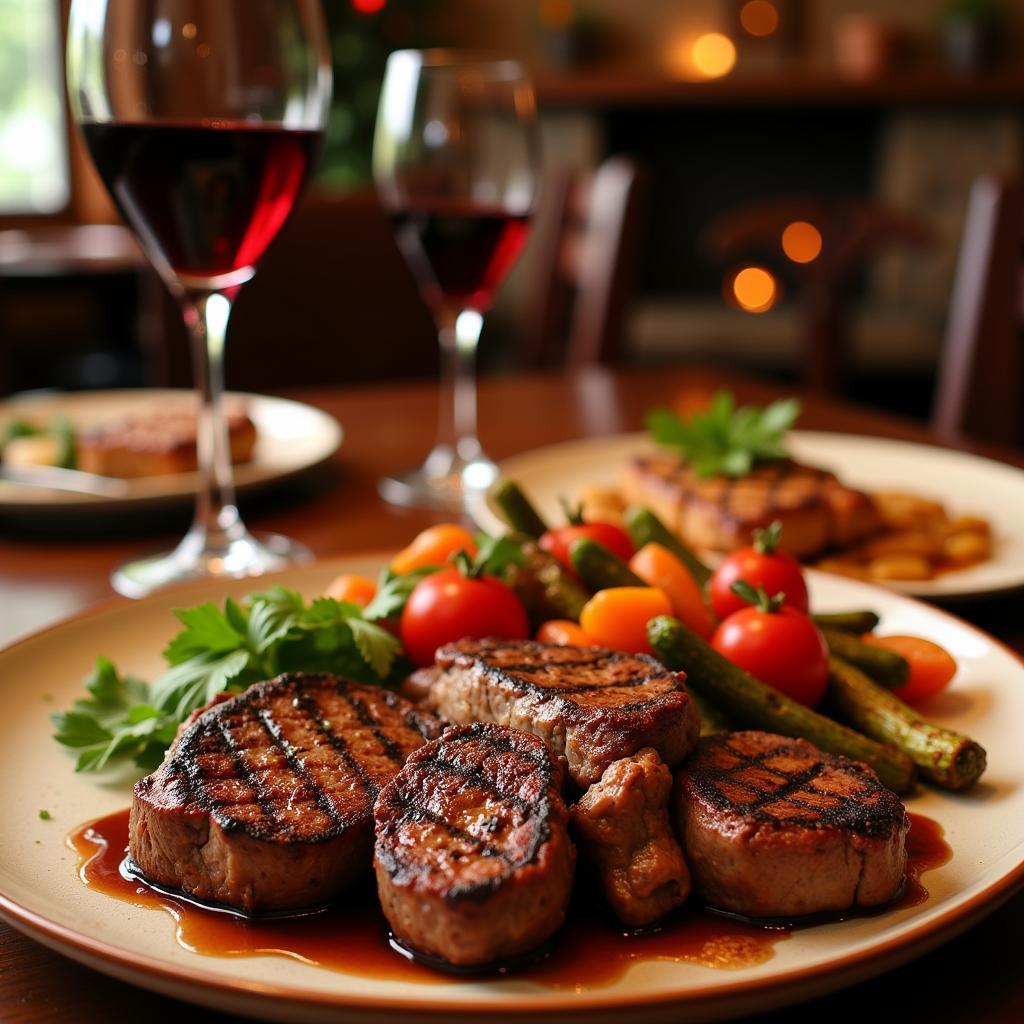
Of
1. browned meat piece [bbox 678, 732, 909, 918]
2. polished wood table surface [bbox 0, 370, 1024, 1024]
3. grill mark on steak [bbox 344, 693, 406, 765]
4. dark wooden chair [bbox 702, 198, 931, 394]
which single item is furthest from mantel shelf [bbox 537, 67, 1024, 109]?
browned meat piece [bbox 678, 732, 909, 918]

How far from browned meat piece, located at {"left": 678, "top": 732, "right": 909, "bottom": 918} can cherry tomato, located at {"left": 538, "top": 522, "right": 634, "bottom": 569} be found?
491 millimetres

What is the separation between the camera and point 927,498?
182 centimetres

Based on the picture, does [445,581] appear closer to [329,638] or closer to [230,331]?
[329,638]

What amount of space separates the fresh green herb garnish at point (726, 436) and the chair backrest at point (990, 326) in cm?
99

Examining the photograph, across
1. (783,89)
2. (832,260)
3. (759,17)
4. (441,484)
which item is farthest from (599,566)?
(759,17)

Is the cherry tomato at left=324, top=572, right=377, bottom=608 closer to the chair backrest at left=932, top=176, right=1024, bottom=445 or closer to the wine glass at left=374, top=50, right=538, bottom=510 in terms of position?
the wine glass at left=374, top=50, right=538, bottom=510

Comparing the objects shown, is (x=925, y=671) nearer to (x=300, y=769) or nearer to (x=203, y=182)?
(x=300, y=769)

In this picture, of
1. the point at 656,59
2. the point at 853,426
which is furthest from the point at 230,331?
the point at 656,59

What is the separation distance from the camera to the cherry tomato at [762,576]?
4.09ft

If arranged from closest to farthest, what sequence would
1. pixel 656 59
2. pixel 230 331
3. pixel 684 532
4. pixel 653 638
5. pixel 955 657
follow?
1. pixel 653 638
2. pixel 955 657
3. pixel 684 532
4. pixel 230 331
5. pixel 656 59

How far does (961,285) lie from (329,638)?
2.06 m

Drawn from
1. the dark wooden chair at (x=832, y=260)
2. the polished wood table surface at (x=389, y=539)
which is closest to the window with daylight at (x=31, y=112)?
the dark wooden chair at (x=832, y=260)

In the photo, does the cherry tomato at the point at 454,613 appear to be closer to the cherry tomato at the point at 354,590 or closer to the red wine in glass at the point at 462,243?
the cherry tomato at the point at 354,590

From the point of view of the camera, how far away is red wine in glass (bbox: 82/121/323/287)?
4.53ft
